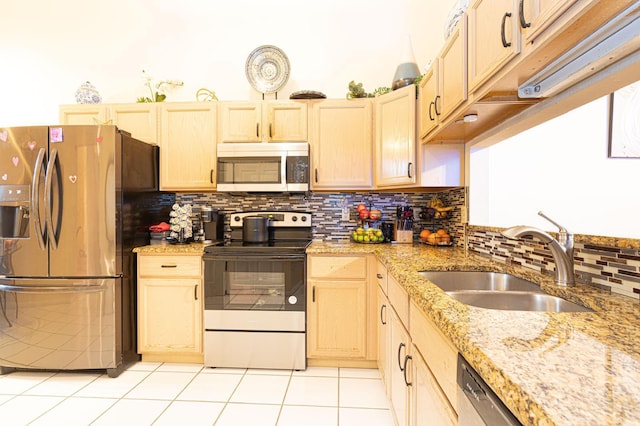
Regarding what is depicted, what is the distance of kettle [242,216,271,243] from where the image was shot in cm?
248

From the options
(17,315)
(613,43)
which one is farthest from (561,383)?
(17,315)

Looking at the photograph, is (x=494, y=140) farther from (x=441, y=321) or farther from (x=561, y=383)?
(x=561, y=383)

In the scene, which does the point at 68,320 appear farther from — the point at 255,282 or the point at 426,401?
the point at 426,401

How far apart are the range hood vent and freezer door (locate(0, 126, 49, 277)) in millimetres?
2860

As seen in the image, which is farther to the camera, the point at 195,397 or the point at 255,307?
the point at 255,307

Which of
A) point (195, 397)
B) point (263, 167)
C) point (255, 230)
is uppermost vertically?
point (263, 167)

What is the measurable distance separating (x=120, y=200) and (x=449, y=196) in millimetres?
2530

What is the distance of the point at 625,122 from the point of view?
113cm

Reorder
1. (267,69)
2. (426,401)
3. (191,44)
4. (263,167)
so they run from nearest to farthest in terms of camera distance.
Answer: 1. (426,401)
2. (263,167)
3. (267,69)
4. (191,44)

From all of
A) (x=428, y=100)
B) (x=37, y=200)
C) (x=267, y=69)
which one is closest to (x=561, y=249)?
(x=428, y=100)

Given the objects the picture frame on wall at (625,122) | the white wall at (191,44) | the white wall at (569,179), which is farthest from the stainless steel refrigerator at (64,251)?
the picture frame on wall at (625,122)

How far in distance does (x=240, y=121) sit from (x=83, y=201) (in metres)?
1.26

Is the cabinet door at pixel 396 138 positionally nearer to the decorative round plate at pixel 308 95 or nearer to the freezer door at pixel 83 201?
the decorative round plate at pixel 308 95

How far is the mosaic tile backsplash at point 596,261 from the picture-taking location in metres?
0.95
